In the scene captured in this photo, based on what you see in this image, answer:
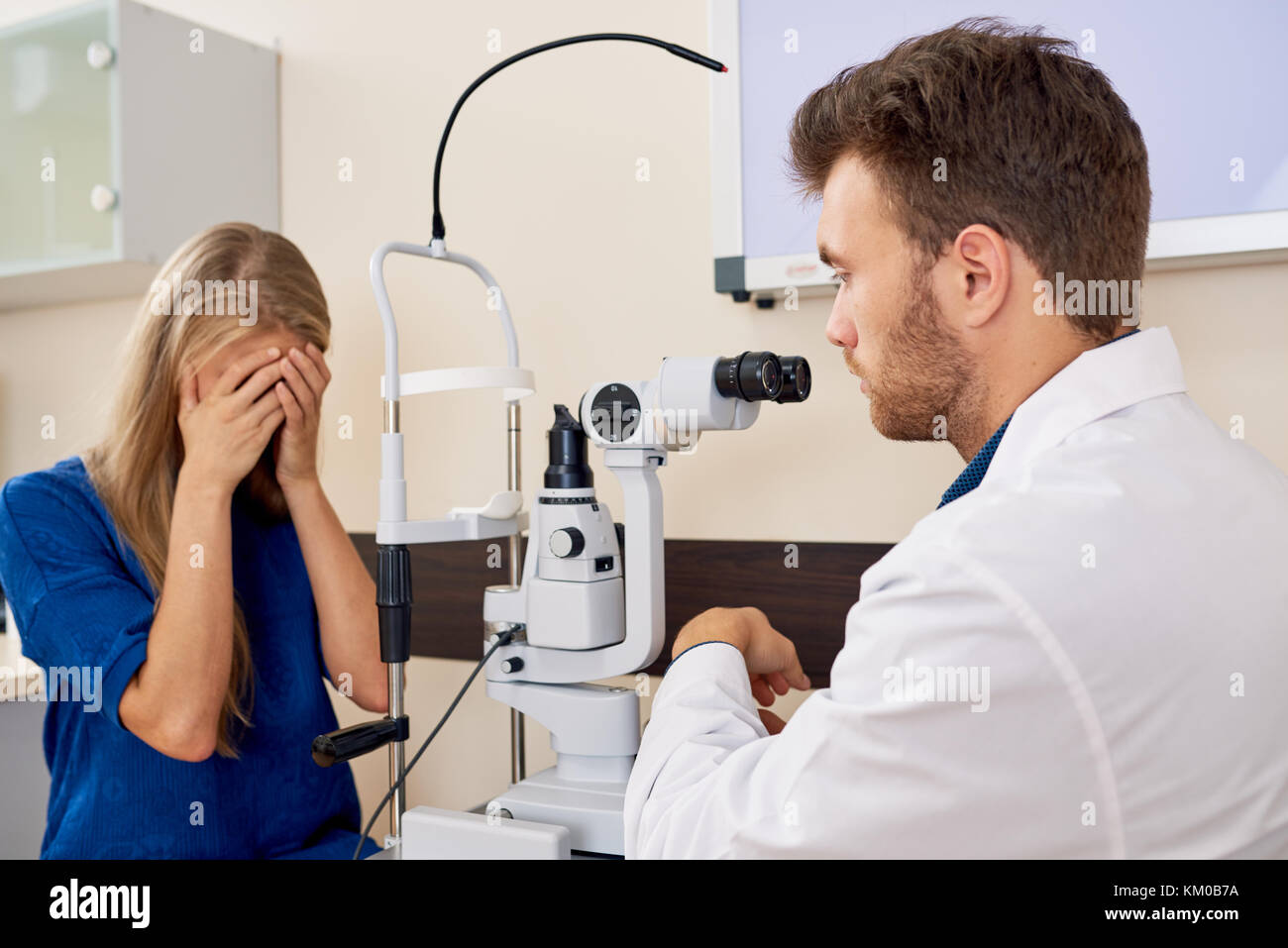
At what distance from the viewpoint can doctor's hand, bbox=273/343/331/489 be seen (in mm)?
1317

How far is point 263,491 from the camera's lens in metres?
1.44

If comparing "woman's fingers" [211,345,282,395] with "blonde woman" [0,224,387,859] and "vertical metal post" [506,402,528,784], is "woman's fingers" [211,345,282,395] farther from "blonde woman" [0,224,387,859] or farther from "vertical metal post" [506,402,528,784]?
"vertical metal post" [506,402,528,784]

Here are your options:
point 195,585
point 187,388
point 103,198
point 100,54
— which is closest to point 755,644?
point 195,585

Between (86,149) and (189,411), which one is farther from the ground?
(86,149)

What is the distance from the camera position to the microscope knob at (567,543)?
975mm

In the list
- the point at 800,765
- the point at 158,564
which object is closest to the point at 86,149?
the point at 158,564

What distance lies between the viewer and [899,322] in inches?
33.5

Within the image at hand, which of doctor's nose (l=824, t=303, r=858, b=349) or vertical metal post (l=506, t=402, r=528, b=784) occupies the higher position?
doctor's nose (l=824, t=303, r=858, b=349)

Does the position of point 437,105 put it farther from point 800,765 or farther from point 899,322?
point 800,765

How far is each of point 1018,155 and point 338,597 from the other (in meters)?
1.06

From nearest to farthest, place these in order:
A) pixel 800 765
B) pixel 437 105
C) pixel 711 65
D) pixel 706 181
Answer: pixel 800 765
pixel 711 65
pixel 706 181
pixel 437 105

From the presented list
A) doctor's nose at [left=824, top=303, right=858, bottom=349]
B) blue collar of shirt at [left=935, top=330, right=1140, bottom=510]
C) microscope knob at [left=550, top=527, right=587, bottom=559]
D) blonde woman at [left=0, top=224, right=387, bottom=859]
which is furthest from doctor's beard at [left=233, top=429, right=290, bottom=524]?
blue collar of shirt at [left=935, top=330, right=1140, bottom=510]

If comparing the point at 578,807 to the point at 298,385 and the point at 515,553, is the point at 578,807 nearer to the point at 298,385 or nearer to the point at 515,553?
the point at 515,553

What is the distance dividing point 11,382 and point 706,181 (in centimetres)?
170
